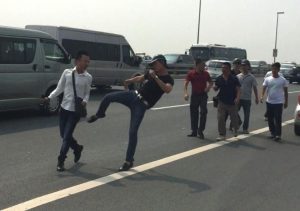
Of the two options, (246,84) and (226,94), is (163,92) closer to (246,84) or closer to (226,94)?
(226,94)

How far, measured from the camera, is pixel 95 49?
67.1 feet

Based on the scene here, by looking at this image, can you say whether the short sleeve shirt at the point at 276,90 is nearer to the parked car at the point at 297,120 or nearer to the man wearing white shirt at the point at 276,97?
the man wearing white shirt at the point at 276,97

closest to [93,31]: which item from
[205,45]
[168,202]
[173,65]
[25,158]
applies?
[25,158]

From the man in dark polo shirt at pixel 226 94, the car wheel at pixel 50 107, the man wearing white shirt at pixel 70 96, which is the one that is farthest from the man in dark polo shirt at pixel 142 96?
the car wheel at pixel 50 107

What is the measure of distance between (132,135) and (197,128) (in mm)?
3763

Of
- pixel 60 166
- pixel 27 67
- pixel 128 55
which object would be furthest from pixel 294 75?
pixel 60 166

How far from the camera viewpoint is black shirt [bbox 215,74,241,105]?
437 inches

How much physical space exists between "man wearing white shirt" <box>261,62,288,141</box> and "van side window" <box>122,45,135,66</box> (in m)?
11.0

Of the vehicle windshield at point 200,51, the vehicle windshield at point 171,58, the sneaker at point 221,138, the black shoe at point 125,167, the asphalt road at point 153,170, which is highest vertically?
the vehicle windshield at point 200,51

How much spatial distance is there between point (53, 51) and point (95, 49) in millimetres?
6871

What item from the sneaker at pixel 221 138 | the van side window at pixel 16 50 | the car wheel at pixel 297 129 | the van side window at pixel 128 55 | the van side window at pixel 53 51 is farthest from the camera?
the van side window at pixel 128 55

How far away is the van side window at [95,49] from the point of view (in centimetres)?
1935

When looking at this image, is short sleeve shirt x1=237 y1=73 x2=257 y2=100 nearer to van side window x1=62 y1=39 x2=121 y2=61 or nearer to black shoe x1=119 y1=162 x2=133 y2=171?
black shoe x1=119 y1=162 x2=133 y2=171

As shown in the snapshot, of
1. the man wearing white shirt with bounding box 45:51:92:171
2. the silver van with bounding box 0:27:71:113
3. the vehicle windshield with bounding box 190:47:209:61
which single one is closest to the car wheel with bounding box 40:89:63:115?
the silver van with bounding box 0:27:71:113
